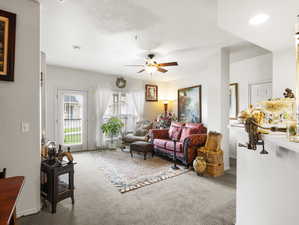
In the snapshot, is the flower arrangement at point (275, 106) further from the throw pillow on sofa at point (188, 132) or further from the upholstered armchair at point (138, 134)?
the upholstered armchair at point (138, 134)

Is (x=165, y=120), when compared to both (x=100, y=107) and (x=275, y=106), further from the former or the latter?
(x=275, y=106)

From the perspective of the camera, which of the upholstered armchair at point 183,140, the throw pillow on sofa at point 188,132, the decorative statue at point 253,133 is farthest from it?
the throw pillow on sofa at point 188,132

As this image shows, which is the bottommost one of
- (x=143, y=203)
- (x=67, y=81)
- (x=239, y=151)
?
(x=143, y=203)

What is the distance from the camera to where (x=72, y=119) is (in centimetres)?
523

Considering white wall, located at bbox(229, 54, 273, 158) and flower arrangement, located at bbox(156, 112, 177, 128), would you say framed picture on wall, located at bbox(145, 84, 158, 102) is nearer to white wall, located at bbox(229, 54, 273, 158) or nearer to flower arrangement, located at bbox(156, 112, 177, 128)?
flower arrangement, located at bbox(156, 112, 177, 128)

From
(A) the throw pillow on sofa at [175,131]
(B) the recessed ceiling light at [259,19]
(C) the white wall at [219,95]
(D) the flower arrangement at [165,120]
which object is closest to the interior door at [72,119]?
(D) the flower arrangement at [165,120]

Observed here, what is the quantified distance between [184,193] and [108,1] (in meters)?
2.90

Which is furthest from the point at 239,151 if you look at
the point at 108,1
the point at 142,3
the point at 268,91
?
the point at 268,91

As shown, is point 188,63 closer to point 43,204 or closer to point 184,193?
point 184,193

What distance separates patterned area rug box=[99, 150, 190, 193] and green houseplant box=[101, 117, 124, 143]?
0.85 meters

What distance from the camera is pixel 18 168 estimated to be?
1.93 meters

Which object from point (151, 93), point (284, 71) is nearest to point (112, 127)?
point (151, 93)

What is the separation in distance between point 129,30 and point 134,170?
2775 millimetres

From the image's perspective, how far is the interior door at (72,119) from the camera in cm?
502
